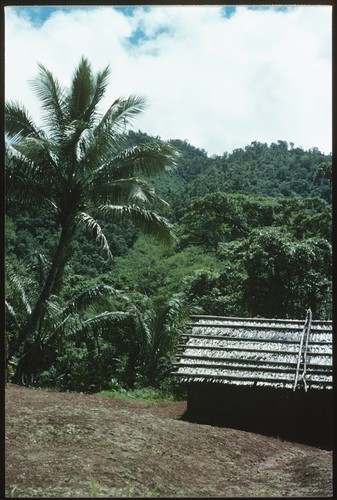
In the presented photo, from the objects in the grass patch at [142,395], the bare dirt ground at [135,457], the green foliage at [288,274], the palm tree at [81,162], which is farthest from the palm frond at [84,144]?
the green foliage at [288,274]

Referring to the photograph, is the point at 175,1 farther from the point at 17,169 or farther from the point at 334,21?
the point at 17,169

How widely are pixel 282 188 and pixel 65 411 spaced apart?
22114mm

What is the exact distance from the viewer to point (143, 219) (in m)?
12.2

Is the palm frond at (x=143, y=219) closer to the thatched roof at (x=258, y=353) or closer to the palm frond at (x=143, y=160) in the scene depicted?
the palm frond at (x=143, y=160)

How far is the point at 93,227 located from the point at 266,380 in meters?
4.33

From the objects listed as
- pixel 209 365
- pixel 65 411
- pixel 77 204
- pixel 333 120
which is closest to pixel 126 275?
pixel 77 204

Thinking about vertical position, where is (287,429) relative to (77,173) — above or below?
below

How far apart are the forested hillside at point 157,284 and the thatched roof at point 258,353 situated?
2634mm

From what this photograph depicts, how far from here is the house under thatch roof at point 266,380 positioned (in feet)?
32.7

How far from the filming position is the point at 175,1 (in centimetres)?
199

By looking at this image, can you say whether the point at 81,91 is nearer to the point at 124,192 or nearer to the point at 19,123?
the point at 19,123

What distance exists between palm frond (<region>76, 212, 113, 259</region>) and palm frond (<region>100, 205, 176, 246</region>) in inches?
20.5

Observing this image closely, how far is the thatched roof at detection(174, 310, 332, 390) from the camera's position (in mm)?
10086

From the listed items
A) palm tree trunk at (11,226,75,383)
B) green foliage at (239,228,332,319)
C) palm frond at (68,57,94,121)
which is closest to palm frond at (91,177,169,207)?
palm tree trunk at (11,226,75,383)
